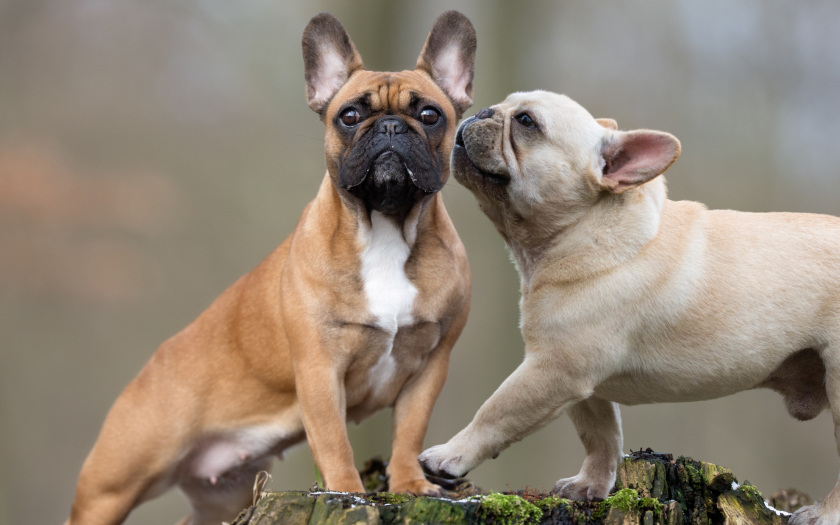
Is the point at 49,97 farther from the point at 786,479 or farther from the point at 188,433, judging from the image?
the point at 786,479

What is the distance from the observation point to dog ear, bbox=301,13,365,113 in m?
2.82

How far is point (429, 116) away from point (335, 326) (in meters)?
0.85

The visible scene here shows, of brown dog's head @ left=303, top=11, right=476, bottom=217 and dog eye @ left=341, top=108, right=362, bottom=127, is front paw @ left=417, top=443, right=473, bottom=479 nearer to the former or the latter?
brown dog's head @ left=303, top=11, right=476, bottom=217

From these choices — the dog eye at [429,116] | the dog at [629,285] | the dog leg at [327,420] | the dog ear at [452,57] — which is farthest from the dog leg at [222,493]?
the dog ear at [452,57]

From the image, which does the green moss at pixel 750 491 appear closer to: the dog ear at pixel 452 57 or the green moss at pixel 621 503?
the green moss at pixel 621 503

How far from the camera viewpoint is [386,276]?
2.63 metres

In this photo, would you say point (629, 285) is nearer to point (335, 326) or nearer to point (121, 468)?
point (335, 326)

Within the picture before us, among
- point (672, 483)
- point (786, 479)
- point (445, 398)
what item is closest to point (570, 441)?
point (445, 398)

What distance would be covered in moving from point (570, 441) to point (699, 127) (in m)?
2.28

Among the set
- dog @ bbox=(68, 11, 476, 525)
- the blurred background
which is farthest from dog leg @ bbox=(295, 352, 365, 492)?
the blurred background

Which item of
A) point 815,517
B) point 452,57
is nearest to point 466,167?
point 452,57

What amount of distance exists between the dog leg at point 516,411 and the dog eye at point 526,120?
0.70 m

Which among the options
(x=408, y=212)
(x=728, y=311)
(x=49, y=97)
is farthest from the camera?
(x=49, y=97)

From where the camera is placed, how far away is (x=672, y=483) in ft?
7.42
